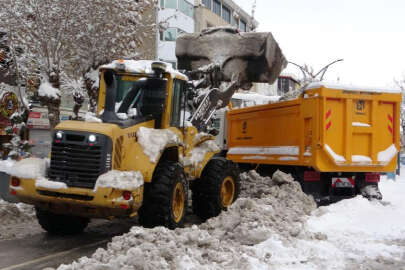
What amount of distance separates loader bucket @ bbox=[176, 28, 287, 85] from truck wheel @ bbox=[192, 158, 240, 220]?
2427mm

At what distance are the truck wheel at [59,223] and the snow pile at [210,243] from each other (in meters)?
1.73

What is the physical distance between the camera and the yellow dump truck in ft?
30.0

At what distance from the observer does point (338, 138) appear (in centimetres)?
926

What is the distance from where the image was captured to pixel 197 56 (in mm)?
10875

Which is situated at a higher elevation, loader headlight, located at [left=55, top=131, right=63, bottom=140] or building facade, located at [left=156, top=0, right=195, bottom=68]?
building facade, located at [left=156, top=0, right=195, bottom=68]

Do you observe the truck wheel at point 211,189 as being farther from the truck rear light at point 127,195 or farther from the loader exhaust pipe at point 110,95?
the truck rear light at point 127,195

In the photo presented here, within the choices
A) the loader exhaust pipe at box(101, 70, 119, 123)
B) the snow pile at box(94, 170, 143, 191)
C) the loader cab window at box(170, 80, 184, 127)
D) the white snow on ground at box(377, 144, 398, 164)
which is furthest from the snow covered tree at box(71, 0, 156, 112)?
the white snow on ground at box(377, 144, 398, 164)

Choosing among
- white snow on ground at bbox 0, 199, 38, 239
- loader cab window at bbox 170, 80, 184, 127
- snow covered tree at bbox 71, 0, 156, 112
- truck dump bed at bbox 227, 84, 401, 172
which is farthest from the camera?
snow covered tree at bbox 71, 0, 156, 112

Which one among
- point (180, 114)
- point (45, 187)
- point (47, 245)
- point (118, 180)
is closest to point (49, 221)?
point (47, 245)

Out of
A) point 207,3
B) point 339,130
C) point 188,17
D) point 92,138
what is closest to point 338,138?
point 339,130

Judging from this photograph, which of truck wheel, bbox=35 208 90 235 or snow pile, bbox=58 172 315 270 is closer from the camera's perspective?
snow pile, bbox=58 172 315 270

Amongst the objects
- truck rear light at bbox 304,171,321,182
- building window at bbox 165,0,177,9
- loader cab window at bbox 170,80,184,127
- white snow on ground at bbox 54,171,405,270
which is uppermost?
building window at bbox 165,0,177,9

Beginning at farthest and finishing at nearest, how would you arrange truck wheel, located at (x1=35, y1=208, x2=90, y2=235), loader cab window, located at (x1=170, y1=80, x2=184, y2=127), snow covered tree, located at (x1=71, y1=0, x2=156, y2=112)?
snow covered tree, located at (x1=71, y1=0, x2=156, y2=112) → loader cab window, located at (x1=170, y1=80, x2=184, y2=127) → truck wheel, located at (x1=35, y1=208, x2=90, y2=235)

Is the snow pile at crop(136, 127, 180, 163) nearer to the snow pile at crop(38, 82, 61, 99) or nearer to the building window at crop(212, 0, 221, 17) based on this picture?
the snow pile at crop(38, 82, 61, 99)
